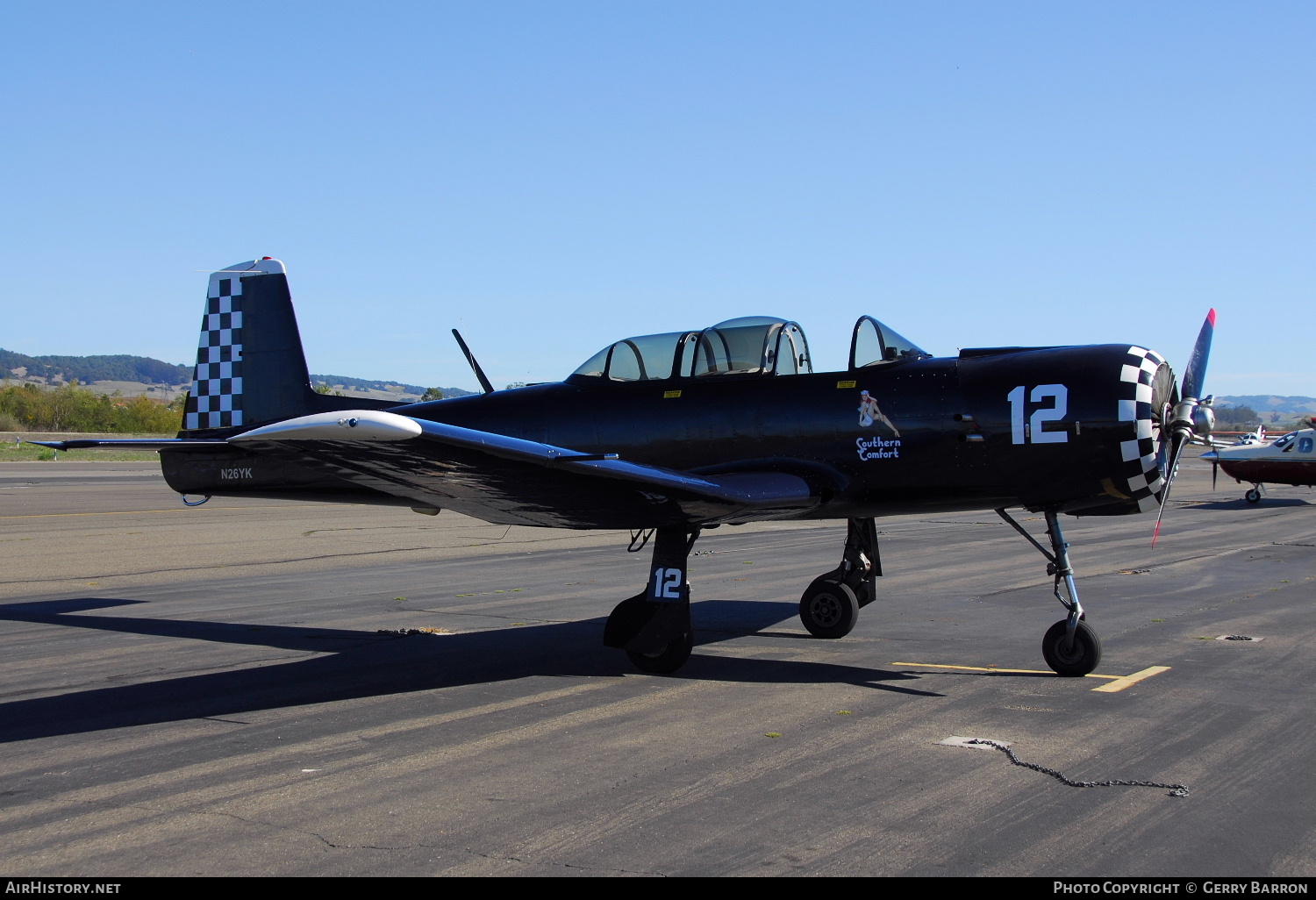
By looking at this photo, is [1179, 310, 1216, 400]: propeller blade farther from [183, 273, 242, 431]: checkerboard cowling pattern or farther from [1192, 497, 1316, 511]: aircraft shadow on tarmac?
[1192, 497, 1316, 511]: aircraft shadow on tarmac

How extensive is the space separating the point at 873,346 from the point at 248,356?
6.97m

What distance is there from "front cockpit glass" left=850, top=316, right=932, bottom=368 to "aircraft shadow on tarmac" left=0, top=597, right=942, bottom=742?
2.52 metres

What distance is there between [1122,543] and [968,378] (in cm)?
1310

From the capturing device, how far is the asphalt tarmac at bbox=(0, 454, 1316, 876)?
170 inches

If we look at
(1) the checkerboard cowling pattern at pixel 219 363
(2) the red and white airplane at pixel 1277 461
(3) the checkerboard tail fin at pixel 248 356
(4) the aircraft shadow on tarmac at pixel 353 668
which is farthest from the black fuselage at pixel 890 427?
(2) the red and white airplane at pixel 1277 461

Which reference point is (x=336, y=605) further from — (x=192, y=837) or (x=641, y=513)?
(x=192, y=837)

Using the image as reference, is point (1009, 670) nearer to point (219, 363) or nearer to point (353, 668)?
point (353, 668)

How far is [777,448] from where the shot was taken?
865 centimetres

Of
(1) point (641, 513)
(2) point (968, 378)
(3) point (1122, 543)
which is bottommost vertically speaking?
(3) point (1122, 543)

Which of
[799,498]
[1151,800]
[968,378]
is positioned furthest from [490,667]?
[1151,800]

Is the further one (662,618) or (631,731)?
(662,618)

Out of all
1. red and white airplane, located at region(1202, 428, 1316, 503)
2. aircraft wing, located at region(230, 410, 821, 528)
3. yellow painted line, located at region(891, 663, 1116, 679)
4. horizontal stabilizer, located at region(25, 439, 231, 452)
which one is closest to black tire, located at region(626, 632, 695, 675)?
aircraft wing, located at region(230, 410, 821, 528)

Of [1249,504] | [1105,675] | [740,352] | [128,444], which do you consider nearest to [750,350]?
[740,352]
